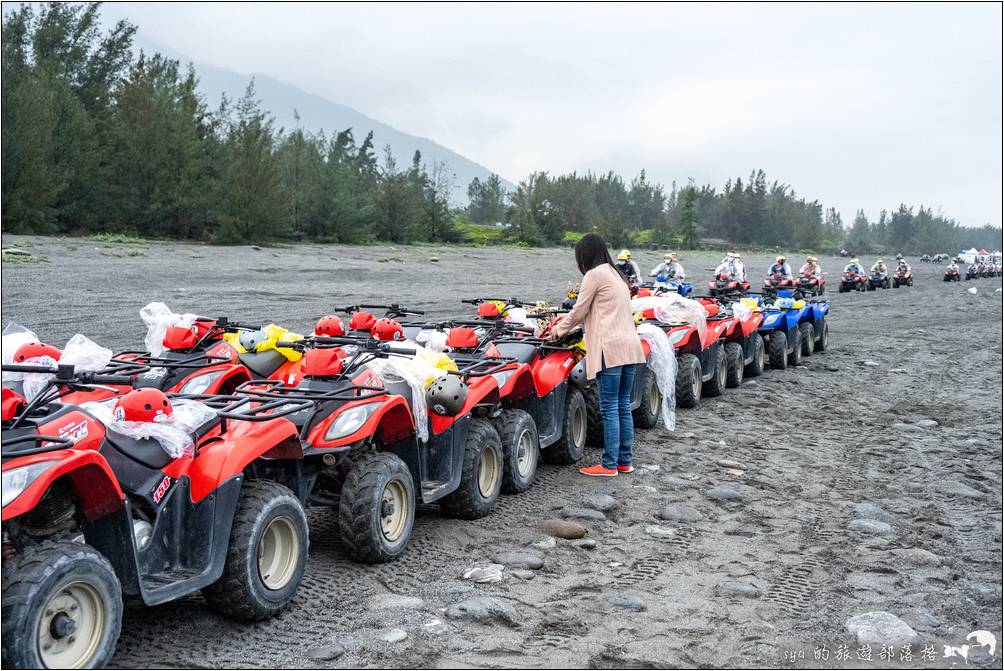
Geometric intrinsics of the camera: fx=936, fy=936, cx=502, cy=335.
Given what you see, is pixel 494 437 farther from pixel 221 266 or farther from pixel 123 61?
pixel 123 61

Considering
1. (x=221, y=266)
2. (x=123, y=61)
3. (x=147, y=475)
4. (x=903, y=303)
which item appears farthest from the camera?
(x=123, y=61)

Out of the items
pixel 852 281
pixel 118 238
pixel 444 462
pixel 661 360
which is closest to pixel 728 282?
pixel 852 281

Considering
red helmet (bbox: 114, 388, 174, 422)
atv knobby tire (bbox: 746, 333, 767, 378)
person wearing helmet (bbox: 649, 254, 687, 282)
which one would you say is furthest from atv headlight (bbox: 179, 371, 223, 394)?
person wearing helmet (bbox: 649, 254, 687, 282)

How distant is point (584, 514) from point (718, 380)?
6092 millimetres

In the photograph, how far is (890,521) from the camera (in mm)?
6520

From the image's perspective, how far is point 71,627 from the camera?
3.40 m

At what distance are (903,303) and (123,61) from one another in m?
36.2

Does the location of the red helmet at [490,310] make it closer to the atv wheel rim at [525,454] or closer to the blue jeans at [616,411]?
the blue jeans at [616,411]

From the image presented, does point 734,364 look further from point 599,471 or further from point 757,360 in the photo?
point 599,471

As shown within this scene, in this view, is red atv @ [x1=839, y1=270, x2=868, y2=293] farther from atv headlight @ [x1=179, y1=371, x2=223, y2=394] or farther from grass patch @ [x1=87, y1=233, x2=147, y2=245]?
atv headlight @ [x1=179, y1=371, x2=223, y2=394]

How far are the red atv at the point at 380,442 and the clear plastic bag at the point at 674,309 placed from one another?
15.7ft

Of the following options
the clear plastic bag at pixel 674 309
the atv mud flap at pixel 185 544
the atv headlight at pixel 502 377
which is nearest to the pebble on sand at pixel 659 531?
the atv headlight at pixel 502 377

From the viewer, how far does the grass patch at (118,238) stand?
31303 millimetres

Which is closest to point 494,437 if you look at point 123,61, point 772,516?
point 772,516
